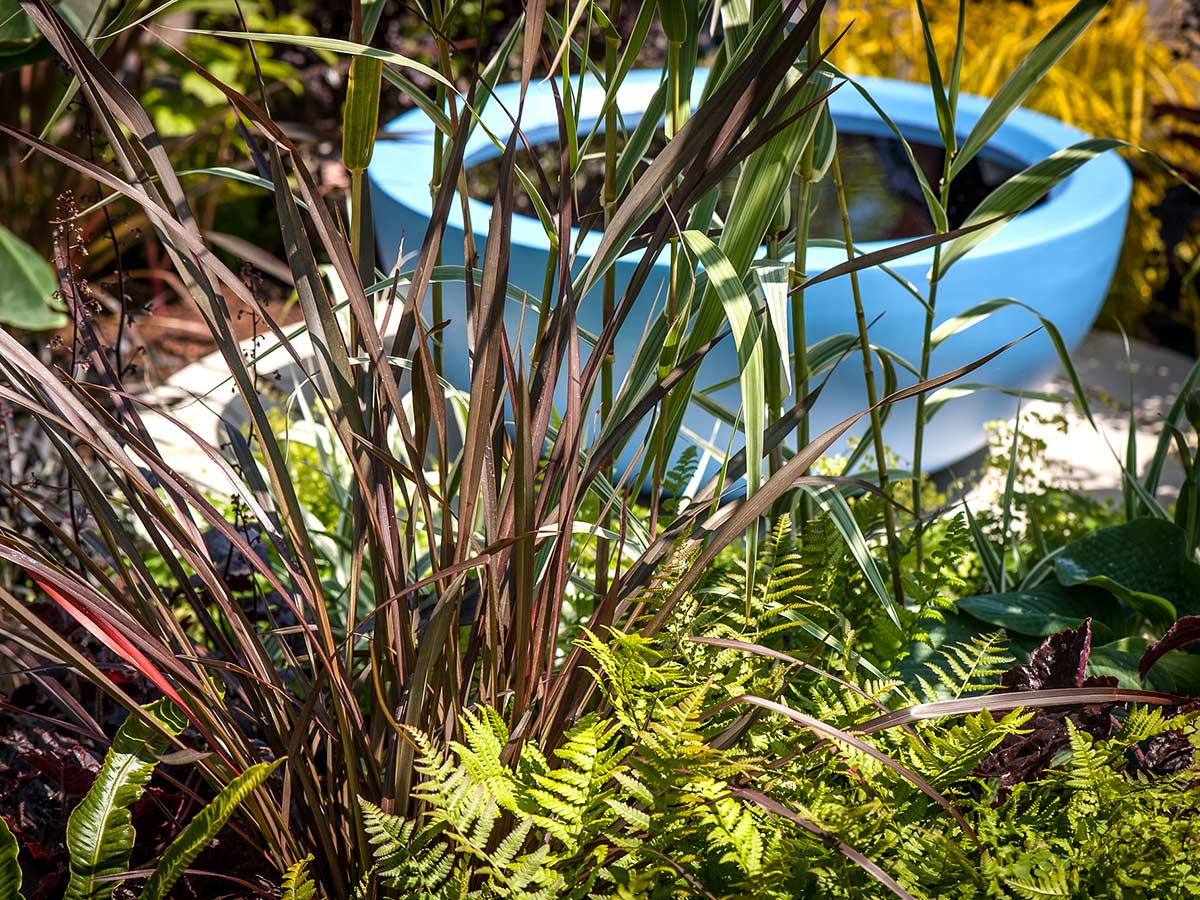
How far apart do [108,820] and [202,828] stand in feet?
0.31

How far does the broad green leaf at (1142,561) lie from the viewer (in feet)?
3.89

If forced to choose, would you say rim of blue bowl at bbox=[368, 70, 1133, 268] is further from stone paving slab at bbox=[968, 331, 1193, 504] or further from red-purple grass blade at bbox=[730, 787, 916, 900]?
red-purple grass blade at bbox=[730, 787, 916, 900]

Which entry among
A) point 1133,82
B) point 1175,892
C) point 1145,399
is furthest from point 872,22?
point 1175,892

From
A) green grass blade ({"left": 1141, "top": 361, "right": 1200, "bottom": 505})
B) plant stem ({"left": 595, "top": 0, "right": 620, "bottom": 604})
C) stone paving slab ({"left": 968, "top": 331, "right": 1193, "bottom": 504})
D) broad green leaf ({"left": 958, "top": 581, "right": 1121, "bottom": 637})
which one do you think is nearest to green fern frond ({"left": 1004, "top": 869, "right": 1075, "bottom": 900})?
plant stem ({"left": 595, "top": 0, "right": 620, "bottom": 604})

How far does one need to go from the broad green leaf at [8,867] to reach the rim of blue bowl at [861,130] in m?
0.94

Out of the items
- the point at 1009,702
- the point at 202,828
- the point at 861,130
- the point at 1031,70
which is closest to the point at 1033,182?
the point at 1031,70

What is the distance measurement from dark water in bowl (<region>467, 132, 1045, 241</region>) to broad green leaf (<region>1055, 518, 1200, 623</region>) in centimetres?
129

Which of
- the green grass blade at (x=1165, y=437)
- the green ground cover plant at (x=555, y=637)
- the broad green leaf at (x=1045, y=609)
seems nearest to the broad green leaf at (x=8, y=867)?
the green ground cover plant at (x=555, y=637)

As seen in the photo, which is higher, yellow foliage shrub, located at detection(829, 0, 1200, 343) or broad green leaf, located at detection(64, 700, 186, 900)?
yellow foliage shrub, located at detection(829, 0, 1200, 343)

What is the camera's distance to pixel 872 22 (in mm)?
3768

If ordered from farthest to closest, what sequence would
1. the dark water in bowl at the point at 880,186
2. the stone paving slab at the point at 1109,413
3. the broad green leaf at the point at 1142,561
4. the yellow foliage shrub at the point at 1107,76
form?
the yellow foliage shrub at the point at 1107,76 → the dark water in bowl at the point at 880,186 → the stone paving slab at the point at 1109,413 → the broad green leaf at the point at 1142,561

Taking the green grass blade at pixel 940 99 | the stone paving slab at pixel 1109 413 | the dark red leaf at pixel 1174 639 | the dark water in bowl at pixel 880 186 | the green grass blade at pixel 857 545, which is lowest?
the stone paving slab at pixel 1109 413

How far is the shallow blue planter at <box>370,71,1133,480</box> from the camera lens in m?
1.78

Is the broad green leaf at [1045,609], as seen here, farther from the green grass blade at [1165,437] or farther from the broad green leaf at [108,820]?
the broad green leaf at [108,820]
